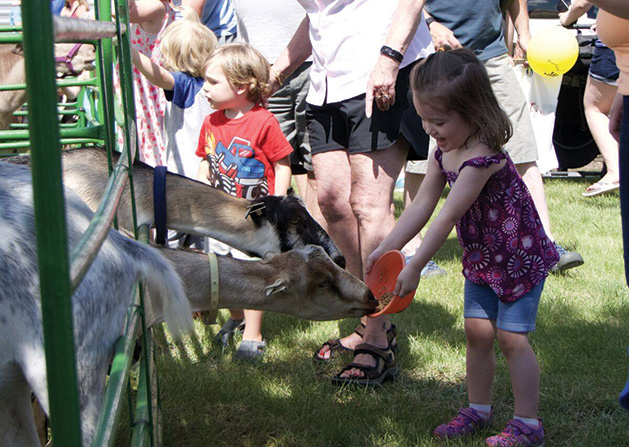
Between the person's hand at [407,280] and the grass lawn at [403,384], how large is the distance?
62 centimetres

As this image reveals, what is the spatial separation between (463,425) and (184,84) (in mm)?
2514

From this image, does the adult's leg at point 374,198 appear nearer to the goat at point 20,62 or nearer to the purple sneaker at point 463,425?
the purple sneaker at point 463,425

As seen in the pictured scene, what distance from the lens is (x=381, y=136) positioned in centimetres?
350

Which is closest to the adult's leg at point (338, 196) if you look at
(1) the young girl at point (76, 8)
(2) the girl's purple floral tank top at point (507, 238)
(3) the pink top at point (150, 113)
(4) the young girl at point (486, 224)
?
(4) the young girl at point (486, 224)

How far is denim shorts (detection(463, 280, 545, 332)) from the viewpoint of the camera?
2.77 metres

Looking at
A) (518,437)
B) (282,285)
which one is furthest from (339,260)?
(518,437)

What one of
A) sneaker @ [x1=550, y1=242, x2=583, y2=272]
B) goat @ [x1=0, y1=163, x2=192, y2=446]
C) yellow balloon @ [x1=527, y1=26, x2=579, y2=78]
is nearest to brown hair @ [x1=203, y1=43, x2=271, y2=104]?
goat @ [x1=0, y1=163, x2=192, y2=446]

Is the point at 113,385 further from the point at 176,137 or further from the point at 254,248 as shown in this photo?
the point at 176,137

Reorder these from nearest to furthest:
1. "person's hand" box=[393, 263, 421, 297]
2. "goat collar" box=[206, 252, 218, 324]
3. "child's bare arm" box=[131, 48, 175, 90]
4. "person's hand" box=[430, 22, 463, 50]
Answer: "goat collar" box=[206, 252, 218, 324], "person's hand" box=[393, 263, 421, 297], "child's bare arm" box=[131, 48, 175, 90], "person's hand" box=[430, 22, 463, 50]

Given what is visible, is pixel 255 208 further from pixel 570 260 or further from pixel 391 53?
pixel 570 260

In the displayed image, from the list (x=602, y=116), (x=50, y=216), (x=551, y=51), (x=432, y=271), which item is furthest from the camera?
(x=602, y=116)

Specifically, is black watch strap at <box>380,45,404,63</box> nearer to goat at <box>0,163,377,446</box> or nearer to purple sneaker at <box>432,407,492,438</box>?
goat at <box>0,163,377,446</box>

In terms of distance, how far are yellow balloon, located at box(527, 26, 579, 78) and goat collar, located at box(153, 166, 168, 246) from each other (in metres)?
5.07

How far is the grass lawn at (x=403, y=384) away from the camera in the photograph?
3.03m
